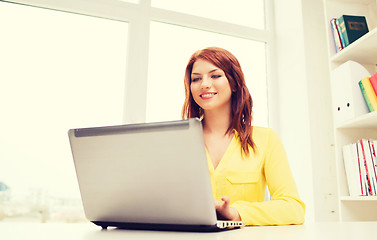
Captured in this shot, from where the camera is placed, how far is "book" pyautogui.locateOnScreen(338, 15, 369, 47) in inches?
70.9

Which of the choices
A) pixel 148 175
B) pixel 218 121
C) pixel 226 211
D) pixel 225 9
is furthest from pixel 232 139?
pixel 225 9

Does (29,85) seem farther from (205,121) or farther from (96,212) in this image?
(96,212)

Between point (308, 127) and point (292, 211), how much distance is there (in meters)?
1.25

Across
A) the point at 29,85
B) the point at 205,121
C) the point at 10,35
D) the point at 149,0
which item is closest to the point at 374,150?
the point at 205,121

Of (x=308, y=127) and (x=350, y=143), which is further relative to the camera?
(x=308, y=127)

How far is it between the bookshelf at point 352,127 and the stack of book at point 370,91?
2.8 inches

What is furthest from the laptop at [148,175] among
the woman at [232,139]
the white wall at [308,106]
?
the white wall at [308,106]

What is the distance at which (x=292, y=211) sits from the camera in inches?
35.7

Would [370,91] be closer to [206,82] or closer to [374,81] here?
[374,81]

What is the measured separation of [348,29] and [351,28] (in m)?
0.02

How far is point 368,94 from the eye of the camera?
5.35ft

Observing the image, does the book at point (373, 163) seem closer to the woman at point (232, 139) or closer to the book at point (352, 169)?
the book at point (352, 169)

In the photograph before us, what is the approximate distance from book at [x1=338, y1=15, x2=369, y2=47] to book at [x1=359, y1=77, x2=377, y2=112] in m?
0.29

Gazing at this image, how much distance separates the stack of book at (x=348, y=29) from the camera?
5.91 ft
